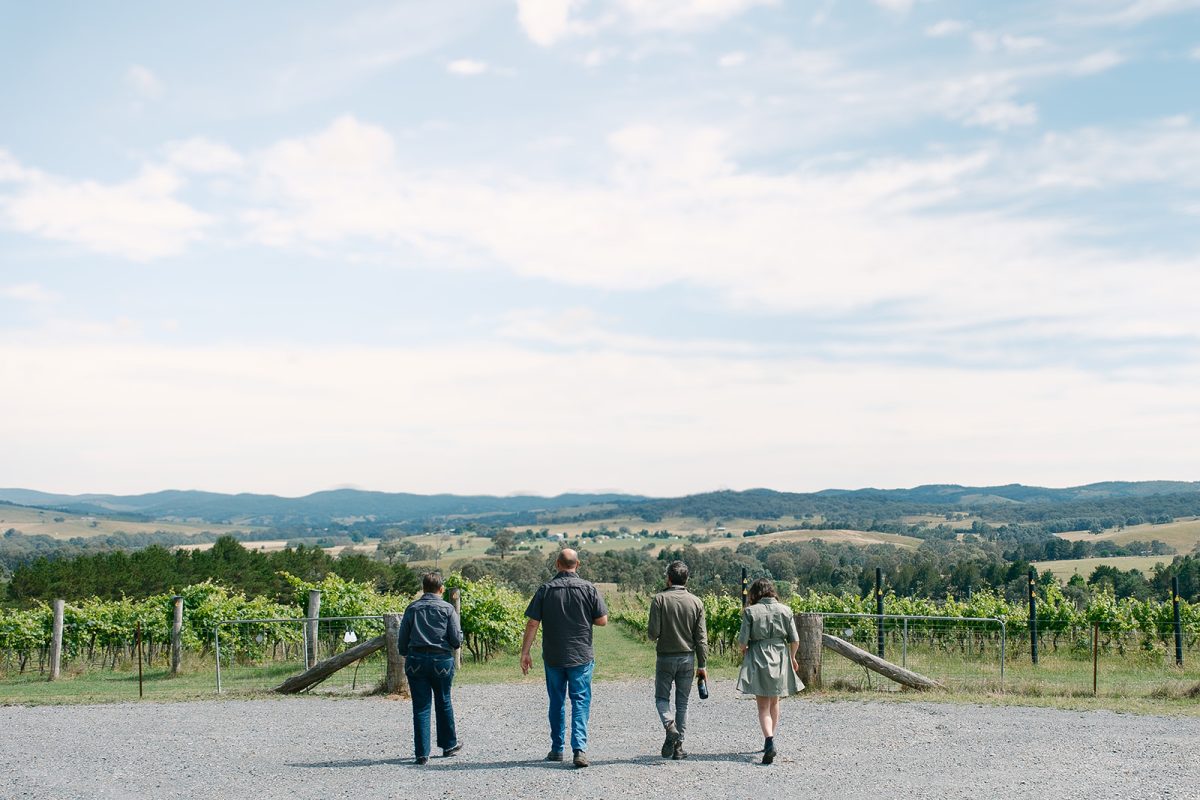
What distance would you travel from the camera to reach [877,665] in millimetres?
14969

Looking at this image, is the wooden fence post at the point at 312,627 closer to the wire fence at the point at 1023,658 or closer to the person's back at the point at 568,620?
the wire fence at the point at 1023,658

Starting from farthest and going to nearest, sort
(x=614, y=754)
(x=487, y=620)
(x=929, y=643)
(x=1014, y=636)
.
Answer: (x=487, y=620) < (x=1014, y=636) < (x=929, y=643) < (x=614, y=754)

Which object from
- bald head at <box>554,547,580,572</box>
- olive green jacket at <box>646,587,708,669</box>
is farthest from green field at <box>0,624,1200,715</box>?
bald head at <box>554,547,580,572</box>

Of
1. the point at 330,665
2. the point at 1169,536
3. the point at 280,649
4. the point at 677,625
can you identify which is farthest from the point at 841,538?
the point at 677,625

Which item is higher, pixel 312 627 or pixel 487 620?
pixel 312 627

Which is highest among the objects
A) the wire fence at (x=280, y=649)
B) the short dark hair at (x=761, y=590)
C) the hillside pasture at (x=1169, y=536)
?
the short dark hair at (x=761, y=590)

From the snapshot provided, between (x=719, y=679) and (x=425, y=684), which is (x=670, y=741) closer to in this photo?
(x=425, y=684)

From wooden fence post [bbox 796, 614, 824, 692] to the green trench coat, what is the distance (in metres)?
5.49

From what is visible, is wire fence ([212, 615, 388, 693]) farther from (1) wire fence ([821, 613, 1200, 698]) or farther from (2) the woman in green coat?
(2) the woman in green coat

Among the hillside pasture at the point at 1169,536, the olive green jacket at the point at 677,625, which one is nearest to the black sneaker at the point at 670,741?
the olive green jacket at the point at 677,625

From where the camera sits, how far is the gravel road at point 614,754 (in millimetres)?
9016

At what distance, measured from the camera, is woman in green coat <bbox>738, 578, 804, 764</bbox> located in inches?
377

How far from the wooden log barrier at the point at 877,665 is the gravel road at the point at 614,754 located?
45.6 inches

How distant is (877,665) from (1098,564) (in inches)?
3577
